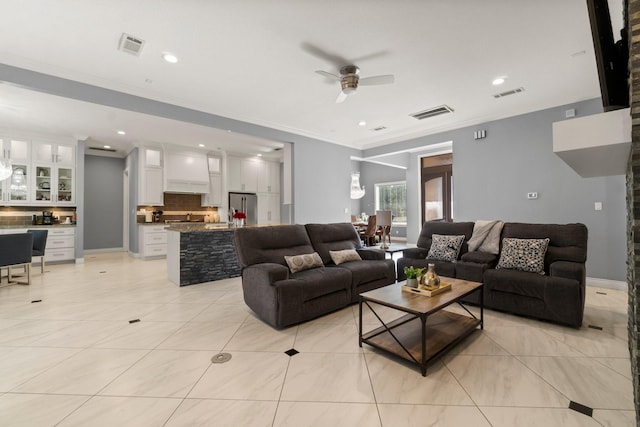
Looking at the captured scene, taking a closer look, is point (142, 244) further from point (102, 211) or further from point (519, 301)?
point (519, 301)

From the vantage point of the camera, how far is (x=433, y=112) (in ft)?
16.8

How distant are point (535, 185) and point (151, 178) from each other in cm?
828

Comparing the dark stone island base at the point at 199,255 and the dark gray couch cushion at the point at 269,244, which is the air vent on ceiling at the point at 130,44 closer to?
the dark gray couch cushion at the point at 269,244

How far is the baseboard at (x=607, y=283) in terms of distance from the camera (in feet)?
13.3

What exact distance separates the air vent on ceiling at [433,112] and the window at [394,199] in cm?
519

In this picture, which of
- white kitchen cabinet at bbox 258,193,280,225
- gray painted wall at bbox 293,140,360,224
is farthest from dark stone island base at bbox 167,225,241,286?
white kitchen cabinet at bbox 258,193,280,225

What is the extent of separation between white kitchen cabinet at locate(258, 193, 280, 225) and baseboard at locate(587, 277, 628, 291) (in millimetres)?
7392

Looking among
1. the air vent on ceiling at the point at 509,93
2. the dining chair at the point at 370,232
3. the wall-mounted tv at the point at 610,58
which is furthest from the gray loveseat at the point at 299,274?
the dining chair at the point at 370,232

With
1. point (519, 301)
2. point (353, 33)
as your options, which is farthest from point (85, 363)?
point (519, 301)

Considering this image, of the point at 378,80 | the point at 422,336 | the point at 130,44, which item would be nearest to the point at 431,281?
the point at 422,336

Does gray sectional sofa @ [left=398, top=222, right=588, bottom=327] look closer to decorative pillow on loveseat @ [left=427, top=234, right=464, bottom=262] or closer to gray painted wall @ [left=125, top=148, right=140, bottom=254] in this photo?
decorative pillow on loveseat @ [left=427, top=234, right=464, bottom=262]

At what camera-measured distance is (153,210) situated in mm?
7582

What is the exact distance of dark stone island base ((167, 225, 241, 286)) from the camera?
440 cm

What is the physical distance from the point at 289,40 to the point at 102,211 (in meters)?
7.93
